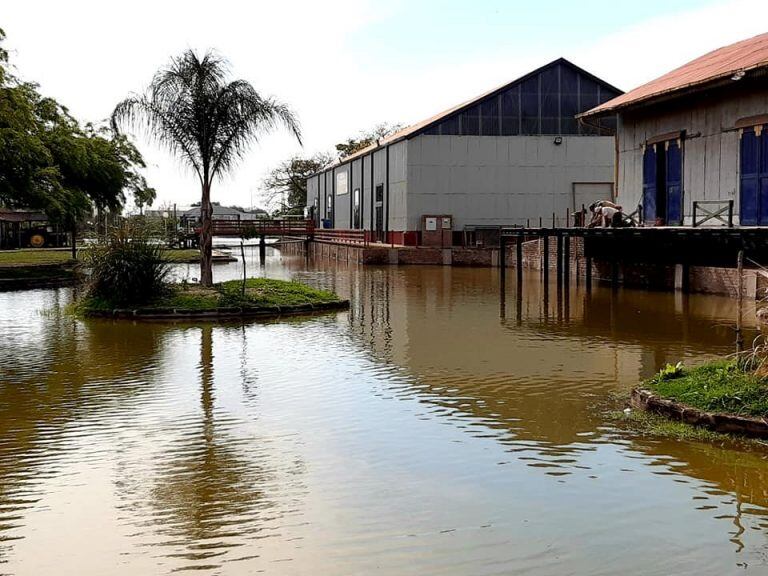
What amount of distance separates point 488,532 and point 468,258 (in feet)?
126

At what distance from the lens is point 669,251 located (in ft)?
92.2

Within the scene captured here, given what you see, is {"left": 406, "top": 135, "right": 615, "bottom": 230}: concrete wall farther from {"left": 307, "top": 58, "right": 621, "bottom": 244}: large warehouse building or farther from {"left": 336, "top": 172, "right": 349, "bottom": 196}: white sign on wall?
{"left": 336, "top": 172, "right": 349, "bottom": 196}: white sign on wall

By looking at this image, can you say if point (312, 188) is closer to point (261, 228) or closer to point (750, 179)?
point (261, 228)

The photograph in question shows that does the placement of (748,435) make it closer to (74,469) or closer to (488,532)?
(488,532)

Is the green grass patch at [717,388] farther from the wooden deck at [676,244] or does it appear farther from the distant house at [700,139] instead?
the distant house at [700,139]

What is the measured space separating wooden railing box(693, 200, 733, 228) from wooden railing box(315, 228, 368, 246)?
27555 mm

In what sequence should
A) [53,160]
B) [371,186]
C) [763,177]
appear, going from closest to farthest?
1. [763,177]
2. [53,160]
3. [371,186]

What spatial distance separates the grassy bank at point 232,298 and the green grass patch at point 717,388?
38.9 feet

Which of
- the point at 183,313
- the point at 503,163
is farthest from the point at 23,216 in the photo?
the point at 183,313

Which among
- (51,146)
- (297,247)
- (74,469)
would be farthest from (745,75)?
(297,247)

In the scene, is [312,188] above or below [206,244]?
above

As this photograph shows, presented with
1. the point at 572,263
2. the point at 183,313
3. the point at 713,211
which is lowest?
the point at 183,313

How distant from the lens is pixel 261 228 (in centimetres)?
5953

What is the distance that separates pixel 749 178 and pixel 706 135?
2.28 m
